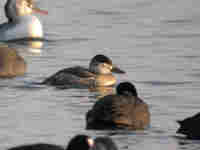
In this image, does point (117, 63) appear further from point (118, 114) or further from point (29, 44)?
point (118, 114)

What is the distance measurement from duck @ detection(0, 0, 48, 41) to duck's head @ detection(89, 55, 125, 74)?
7298 millimetres

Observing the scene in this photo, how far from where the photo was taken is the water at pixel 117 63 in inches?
623

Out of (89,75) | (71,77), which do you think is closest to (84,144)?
(71,77)

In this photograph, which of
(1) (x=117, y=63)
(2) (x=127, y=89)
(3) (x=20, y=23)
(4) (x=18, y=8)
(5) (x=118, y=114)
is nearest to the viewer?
(5) (x=118, y=114)

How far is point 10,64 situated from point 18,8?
731cm

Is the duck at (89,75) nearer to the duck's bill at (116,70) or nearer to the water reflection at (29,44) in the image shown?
the duck's bill at (116,70)

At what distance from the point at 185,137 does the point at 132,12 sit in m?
16.6

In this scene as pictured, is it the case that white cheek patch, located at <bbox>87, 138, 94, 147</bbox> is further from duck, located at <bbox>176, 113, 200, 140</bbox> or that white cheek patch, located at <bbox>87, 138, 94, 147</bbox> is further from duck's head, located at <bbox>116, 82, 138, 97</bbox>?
duck's head, located at <bbox>116, 82, 138, 97</bbox>

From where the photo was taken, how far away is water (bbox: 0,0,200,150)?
15.8 m

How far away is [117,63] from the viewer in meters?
23.5

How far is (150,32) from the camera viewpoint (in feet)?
92.2

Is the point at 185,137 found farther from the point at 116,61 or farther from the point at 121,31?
the point at 121,31

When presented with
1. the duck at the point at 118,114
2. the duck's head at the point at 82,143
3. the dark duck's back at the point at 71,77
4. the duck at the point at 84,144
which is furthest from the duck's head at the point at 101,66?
the duck's head at the point at 82,143

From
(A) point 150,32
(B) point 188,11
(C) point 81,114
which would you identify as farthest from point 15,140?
(B) point 188,11
